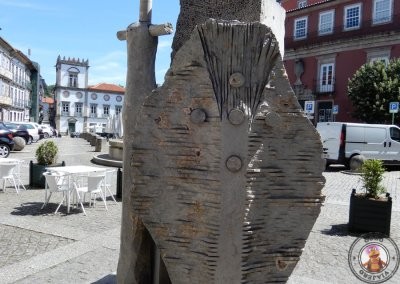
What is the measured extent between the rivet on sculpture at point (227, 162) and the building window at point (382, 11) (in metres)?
27.4

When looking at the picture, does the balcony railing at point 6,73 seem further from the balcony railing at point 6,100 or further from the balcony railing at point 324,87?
the balcony railing at point 324,87

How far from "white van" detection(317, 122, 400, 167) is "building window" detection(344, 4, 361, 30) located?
14.2 metres

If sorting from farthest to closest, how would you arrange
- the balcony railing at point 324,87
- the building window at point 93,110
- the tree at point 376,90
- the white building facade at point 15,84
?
the building window at point 93,110 → the white building facade at point 15,84 → the balcony railing at point 324,87 → the tree at point 376,90

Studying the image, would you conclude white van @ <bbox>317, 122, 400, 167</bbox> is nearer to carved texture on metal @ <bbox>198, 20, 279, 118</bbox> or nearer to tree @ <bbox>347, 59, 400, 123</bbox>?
tree @ <bbox>347, 59, 400, 123</bbox>

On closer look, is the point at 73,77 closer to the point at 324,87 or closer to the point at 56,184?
the point at 324,87

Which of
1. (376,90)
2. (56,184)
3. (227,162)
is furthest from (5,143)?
(376,90)

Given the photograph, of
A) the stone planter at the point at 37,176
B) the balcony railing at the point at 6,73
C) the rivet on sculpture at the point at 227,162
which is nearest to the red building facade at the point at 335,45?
the stone planter at the point at 37,176

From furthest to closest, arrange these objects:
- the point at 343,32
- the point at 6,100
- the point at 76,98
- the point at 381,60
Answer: the point at 76,98 → the point at 6,100 → the point at 343,32 → the point at 381,60

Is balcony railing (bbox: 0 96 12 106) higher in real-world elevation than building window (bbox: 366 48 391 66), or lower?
lower

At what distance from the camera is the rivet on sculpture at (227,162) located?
1.92 m

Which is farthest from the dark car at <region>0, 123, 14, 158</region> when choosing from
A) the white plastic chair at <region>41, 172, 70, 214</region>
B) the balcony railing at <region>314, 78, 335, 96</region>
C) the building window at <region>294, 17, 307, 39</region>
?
the building window at <region>294, 17, 307, 39</region>

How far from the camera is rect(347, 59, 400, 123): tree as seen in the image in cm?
2288

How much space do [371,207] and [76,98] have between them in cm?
6822

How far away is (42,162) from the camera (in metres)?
9.33
